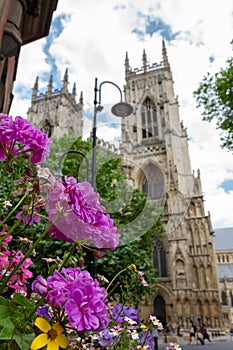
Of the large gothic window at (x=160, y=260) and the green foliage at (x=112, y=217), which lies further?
the large gothic window at (x=160, y=260)

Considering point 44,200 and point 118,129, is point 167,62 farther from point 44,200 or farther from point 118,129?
point 44,200

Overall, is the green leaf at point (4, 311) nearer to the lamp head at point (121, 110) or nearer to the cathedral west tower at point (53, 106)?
the lamp head at point (121, 110)

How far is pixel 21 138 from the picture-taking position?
1050 millimetres

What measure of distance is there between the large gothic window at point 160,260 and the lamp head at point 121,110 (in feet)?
73.7

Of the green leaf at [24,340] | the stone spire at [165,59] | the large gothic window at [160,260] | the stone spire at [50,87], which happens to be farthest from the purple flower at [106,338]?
the stone spire at [50,87]

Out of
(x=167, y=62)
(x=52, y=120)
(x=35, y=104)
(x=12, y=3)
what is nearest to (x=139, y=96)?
(x=167, y=62)

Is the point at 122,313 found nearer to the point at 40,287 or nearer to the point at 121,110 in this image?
the point at 40,287

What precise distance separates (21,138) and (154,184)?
1889mm

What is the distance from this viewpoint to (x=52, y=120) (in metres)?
39.2

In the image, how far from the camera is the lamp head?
3287 millimetres

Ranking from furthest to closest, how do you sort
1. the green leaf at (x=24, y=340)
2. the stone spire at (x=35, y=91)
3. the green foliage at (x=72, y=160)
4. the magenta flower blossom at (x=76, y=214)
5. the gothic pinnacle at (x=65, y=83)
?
the stone spire at (x=35, y=91) → the gothic pinnacle at (x=65, y=83) → the green foliage at (x=72, y=160) → the magenta flower blossom at (x=76, y=214) → the green leaf at (x=24, y=340)

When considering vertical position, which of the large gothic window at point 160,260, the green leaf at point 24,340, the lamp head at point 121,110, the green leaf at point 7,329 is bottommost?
Answer: the green leaf at point 24,340

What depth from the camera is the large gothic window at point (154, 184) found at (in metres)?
2.74

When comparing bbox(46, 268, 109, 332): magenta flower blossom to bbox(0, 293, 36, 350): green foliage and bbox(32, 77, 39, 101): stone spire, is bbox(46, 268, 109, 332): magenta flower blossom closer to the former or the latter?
bbox(0, 293, 36, 350): green foliage
